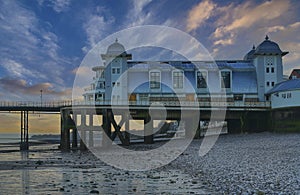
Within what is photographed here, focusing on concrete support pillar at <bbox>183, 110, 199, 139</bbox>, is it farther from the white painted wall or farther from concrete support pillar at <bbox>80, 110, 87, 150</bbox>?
concrete support pillar at <bbox>80, 110, 87, 150</bbox>

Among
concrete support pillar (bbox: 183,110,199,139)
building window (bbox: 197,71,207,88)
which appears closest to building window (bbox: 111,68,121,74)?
building window (bbox: 197,71,207,88)

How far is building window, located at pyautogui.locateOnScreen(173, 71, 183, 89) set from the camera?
48094mm

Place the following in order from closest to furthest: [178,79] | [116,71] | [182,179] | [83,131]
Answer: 1. [182,179]
2. [83,131]
3. [178,79]
4. [116,71]

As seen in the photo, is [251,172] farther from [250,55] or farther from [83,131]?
[250,55]

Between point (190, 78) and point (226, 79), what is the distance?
4.59 metres

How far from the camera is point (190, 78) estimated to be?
4831 centimetres

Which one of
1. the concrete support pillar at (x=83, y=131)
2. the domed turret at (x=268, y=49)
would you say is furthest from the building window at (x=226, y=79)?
the concrete support pillar at (x=83, y=131)

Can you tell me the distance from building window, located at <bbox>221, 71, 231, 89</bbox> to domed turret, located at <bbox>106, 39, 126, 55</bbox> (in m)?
13.1

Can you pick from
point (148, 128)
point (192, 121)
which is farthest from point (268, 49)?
point (148, 128)

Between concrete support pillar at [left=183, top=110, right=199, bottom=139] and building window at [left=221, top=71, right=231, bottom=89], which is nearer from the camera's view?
concrete support pillar at [left=183, top=110, right=199, bottom=139]

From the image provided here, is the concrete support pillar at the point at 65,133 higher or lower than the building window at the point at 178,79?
lower

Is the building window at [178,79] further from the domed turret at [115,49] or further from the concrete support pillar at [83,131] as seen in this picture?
the concrete support pillar at [83,131]

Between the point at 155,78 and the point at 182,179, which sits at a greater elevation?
the point at 155,78

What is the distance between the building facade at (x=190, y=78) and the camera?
47.6 m
